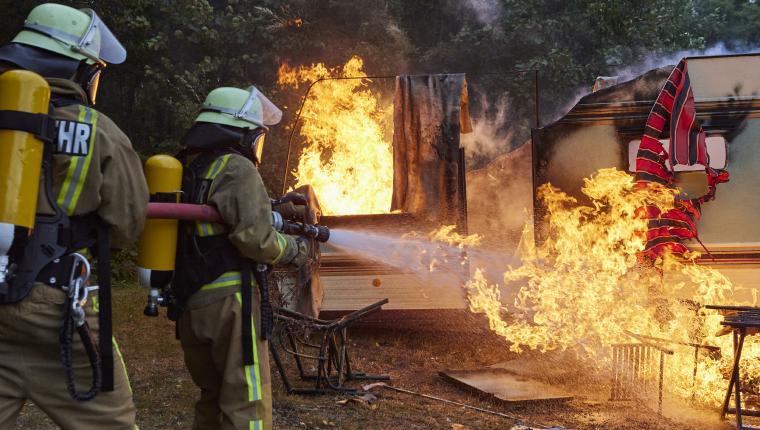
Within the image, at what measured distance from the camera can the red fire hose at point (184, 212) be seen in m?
3.68

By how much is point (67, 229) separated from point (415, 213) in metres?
6.97

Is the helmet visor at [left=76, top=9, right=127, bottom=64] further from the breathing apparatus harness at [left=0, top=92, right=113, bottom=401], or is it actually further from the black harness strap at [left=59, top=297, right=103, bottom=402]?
the black harness strap at [left=59, top=297, right=103, bottom=402]

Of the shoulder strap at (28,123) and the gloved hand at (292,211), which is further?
the gloved hand at (292,211)

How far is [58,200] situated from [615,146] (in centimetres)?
731

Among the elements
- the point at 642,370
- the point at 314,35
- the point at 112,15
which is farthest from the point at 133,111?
the point at 642,370

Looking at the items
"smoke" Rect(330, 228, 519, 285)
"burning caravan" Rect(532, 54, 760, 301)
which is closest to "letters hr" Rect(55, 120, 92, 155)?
"smoke" Rect(330, 228, 519, 285)

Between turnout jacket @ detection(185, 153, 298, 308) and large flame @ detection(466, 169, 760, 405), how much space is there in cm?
472

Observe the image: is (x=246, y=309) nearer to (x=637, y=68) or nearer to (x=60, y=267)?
(x=60, y=267)

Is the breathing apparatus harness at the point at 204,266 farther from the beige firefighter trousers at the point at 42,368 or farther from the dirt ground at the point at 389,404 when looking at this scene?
the dirt ground at the point at 389,404

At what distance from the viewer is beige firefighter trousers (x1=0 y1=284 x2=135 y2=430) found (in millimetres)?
3041

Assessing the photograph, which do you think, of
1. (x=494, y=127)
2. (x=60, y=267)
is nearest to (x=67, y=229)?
(x=60, y=267)

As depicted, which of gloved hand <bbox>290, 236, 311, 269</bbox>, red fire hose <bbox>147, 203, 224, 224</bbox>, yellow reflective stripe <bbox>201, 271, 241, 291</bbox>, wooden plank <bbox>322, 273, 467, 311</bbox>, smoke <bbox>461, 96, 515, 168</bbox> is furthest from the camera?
smoke <bbox>461, 96, 515, 168</bbox>

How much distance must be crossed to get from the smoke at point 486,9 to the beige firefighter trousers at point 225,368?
1756 cm

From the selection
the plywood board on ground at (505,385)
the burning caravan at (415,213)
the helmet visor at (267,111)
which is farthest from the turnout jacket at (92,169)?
the burning caravan at (415,213)
